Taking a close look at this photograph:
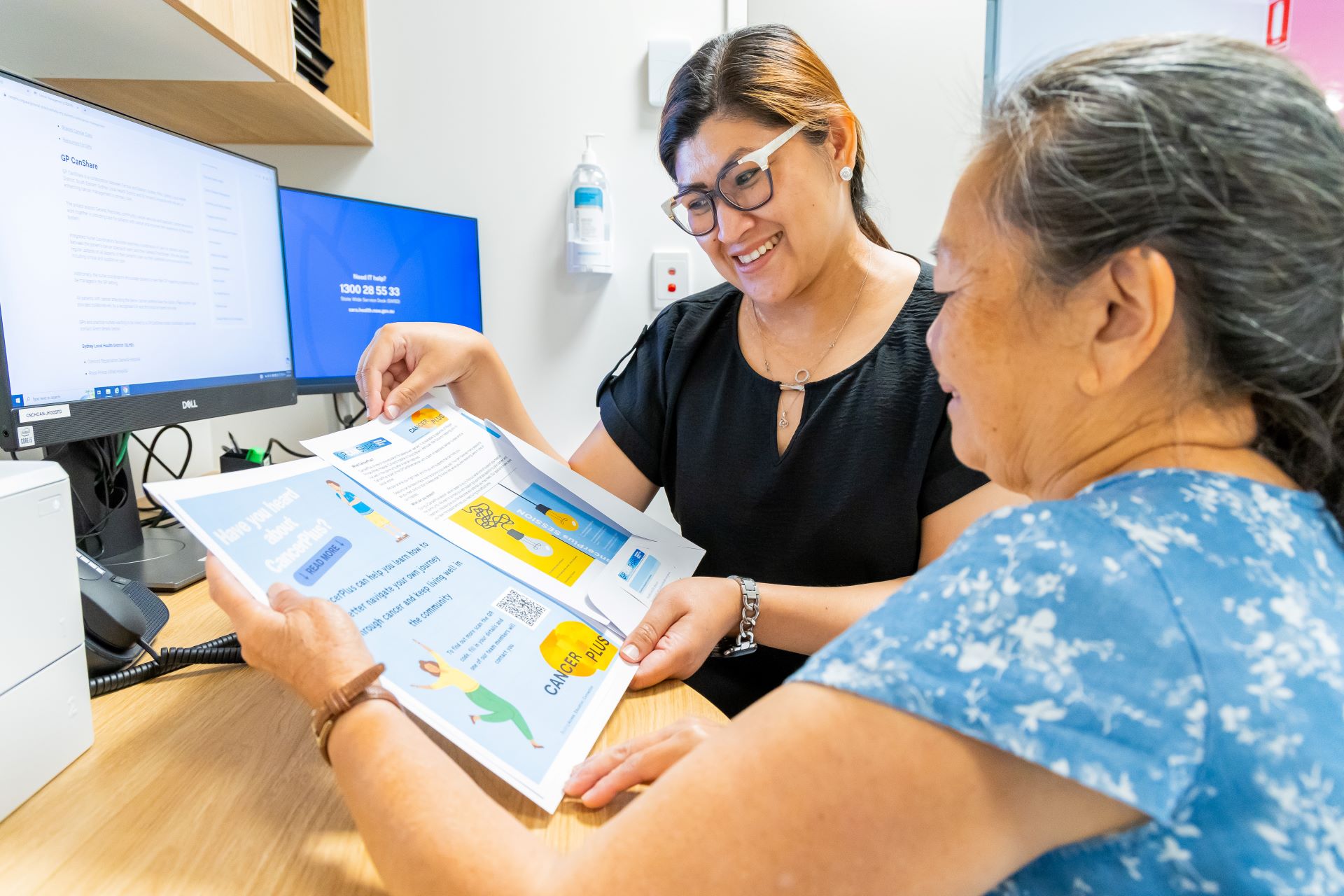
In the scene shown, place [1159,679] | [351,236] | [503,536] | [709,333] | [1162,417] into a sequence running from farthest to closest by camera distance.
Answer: [351,236] → [709,333] → [503,536] → [1162,417] → [1159,679]

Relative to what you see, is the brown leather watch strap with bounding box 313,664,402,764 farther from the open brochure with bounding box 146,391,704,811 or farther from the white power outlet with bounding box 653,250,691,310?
the white power outlet with bounding box 653,250,691,310

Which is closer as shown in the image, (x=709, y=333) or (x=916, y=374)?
(x=916, y=374)

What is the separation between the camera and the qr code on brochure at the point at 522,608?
2.21 ft

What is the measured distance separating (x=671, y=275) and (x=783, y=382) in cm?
78

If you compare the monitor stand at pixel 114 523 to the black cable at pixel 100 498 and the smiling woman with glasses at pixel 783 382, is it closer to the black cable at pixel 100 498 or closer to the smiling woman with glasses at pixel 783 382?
the black cable at pixel 100 498

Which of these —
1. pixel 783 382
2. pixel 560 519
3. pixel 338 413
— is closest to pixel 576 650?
pixel 560 519

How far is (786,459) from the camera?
102cm

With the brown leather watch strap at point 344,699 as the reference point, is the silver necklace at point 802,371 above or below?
above

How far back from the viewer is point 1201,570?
363 millimetres

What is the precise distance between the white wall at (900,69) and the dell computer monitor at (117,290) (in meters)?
1.41

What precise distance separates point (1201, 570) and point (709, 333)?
876mm

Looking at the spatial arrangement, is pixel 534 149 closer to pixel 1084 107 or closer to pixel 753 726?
pixel 1084 107

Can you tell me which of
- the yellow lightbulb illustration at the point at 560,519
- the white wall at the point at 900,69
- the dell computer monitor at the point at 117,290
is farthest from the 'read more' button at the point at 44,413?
the white wall at the point at 900,69

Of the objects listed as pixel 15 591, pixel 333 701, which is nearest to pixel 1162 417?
pixel 333 701
